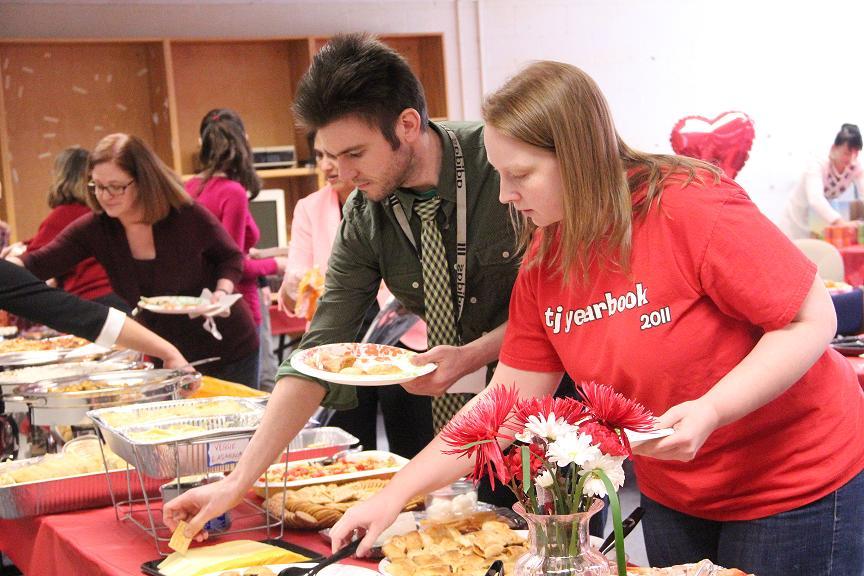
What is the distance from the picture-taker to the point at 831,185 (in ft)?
22.3

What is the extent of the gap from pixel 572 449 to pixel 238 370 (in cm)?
272

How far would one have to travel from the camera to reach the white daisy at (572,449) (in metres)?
0.99

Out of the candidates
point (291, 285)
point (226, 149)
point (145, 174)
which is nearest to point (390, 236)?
point (145, 174)

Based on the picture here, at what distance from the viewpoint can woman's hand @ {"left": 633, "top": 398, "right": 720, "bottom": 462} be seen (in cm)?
112

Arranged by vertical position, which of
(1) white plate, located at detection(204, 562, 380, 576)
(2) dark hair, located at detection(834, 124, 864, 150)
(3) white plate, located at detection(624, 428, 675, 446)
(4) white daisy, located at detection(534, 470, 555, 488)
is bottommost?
(1) white plate, located at detection(204, 562, 380, 576)

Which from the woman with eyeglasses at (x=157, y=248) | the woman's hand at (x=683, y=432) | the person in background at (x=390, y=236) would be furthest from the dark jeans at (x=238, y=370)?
the woman's hand at (x=683, y=432)

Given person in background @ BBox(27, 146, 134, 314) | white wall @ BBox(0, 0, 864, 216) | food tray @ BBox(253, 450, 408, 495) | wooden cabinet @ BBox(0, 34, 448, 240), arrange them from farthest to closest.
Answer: white wall @ BBox(0, 0, 864, 216) < wooden cabinet @ BBox(0, 34, 448, 240) < person in background @ BBox(27, 146, 134, 314) < food tray @ BBox(253, 450, 408, 495)

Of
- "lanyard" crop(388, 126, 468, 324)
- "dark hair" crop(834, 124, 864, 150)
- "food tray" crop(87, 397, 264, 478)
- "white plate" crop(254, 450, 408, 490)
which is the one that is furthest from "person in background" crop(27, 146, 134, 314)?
"dark hair" crop(834, 124, 864, 150)

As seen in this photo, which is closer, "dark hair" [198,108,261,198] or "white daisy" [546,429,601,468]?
"white daisy" [546,429,601,468]

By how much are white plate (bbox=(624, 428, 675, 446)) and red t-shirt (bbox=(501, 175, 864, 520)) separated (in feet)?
0.79

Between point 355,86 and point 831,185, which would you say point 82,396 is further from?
point 831,185

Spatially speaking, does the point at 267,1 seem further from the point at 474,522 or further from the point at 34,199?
the point at 474,522

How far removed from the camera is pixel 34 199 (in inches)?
240

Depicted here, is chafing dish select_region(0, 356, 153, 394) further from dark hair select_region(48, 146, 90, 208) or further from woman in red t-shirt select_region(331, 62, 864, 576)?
dark hair select_region(48, 146, 90, 208)
